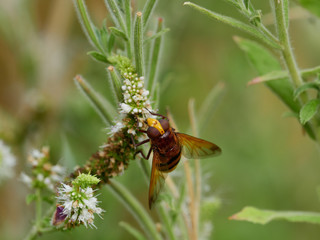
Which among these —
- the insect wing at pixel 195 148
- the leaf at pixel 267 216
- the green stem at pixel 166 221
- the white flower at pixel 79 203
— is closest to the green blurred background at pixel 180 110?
the insect wing at pixel 195 148

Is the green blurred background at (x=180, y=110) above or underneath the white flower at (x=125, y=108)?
above

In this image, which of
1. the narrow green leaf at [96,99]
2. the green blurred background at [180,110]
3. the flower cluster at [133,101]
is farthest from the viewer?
the green blurred background at [180,110]

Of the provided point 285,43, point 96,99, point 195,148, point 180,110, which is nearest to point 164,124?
point 195,148

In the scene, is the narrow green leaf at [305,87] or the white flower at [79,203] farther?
the narrow green leaf at [305,87]

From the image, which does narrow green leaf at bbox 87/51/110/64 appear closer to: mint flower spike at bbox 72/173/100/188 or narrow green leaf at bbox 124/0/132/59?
narrow green leaf at bbox 124/0/132/59

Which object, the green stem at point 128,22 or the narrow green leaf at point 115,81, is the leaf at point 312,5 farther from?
the narrow green leaf at point 115,81
